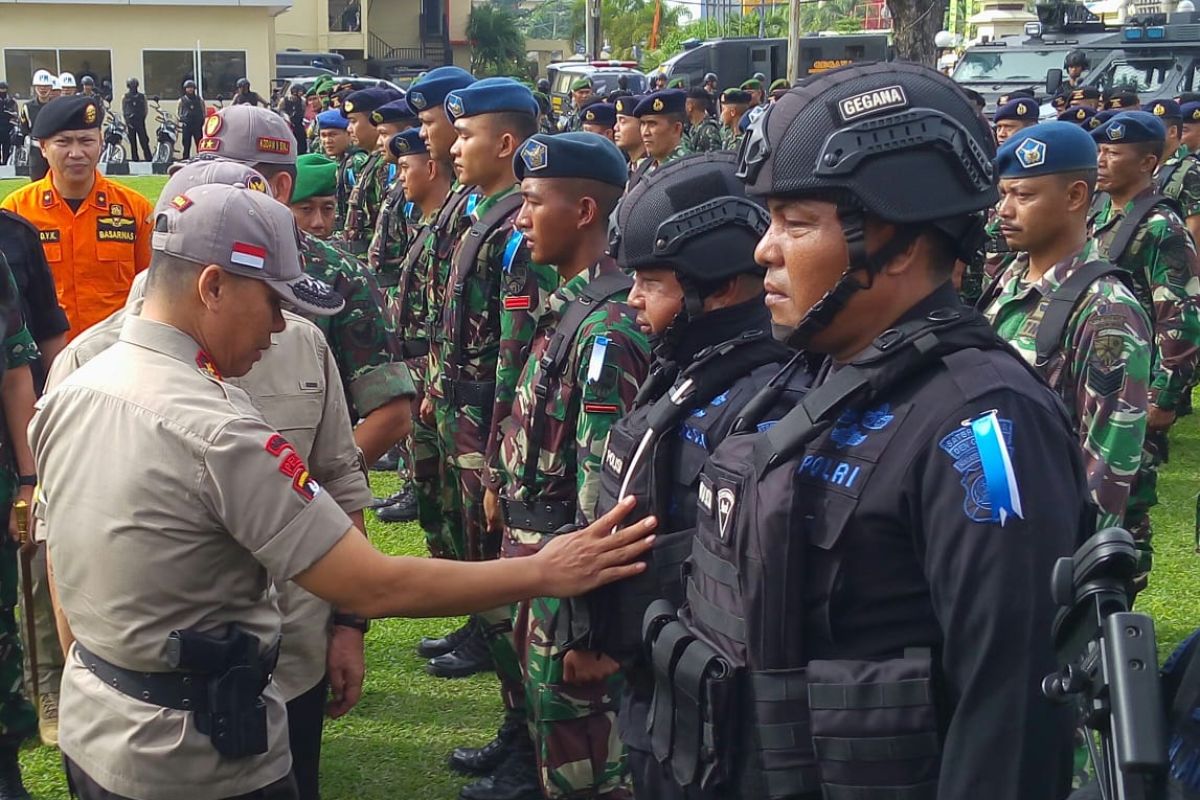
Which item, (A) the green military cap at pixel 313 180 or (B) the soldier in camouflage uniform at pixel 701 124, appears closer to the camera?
(A) the green military cap at pixel 313 180

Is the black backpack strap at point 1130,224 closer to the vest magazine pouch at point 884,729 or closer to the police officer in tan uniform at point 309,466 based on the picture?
the police officer in tan uniform at point 309,466

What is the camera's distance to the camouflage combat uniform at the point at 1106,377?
13.7ft

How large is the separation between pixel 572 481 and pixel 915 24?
2052cm

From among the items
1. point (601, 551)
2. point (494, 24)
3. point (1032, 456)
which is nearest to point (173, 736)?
point (601, 551)

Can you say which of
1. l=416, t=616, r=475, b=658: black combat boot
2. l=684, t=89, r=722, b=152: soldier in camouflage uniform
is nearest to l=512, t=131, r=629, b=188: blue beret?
l=416, t=616, r=475, b=658: black combat boot

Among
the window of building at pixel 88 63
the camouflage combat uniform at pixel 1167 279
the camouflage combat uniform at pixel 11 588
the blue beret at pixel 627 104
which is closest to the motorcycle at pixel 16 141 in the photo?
the window of building at pixel 88 63

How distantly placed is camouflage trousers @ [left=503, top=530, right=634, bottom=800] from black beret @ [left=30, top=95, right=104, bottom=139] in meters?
3.86

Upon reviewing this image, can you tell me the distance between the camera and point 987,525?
197cm

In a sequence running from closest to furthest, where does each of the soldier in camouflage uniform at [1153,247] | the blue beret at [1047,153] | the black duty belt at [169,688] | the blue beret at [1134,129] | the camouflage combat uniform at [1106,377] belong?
the black duty belt at [169,688]
the camouflage combat uniform at [1106,377]
the blue beret at [1047,153]
the soldier in camouflage uniform at [1153,247]
the blue beret at [1134,129]

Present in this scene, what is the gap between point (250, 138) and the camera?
188 inches

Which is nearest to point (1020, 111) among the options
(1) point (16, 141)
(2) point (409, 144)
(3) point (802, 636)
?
(2) point (409, 144)

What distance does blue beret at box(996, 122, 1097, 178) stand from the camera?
4.55 metres

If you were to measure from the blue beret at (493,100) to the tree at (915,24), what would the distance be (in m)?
18.2

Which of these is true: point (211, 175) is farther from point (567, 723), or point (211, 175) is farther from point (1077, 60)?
point (1077, 60)
